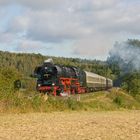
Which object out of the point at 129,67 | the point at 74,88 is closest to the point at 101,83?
the point at 74,88

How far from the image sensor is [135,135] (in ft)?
60.1

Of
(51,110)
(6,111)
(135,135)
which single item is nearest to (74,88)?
(51,110)

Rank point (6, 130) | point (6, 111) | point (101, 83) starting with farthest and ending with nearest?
point (101, 83) → point (6, 111) → point (6, 130)

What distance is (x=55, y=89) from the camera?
151ft

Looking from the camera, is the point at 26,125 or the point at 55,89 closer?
the point at 26,125

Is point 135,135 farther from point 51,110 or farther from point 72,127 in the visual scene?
point 51,110

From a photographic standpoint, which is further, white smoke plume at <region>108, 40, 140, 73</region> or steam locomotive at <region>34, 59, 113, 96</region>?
white smoke plume at <region>108, 40, 140, 73</region>

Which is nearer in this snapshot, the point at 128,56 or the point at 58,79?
the point at 58,79

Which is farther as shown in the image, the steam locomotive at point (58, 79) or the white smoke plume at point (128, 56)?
the white smoke plume at point (128, 56)

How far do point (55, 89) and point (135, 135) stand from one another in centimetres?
2798

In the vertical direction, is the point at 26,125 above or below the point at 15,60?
below

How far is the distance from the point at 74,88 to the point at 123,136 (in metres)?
32.7

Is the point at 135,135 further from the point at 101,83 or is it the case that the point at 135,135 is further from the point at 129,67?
the point at 129,67

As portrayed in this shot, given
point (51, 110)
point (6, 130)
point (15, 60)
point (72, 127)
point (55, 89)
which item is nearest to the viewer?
point (6, 130)
